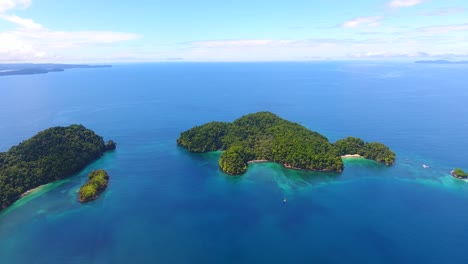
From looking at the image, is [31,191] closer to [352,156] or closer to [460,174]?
[352,156]

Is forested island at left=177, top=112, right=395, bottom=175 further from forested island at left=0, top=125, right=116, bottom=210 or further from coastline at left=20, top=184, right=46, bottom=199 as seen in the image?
coastline at left=20, top=184, right=46, bottom=199

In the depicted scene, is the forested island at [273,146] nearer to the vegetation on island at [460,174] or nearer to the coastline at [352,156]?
the coastline at [352,156]

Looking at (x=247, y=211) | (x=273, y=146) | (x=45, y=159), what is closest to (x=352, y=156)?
(x=273, y=146)

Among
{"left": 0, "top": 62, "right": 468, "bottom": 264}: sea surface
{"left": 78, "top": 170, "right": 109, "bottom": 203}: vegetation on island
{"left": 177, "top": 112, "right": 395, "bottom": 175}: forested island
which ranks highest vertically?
{"left": 177, "top": 112, "right": 395, "bottom": 175}: forested island

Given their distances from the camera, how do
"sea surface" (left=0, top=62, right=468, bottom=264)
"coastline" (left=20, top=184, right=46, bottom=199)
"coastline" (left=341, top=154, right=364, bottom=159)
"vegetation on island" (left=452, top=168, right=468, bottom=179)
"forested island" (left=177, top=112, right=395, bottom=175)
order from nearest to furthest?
"sea surface" (left=0, top=62, right=468, bottom=264), "coastline" (left=20, top=184, right=46, bottom=199), "vegetation on island" (left=452, top=168, right=468, bottom=179), "forested island" (left=177, top=112, right=395, bottom=175), "coastline" (left=341, top=154, right=364, bottom=159)

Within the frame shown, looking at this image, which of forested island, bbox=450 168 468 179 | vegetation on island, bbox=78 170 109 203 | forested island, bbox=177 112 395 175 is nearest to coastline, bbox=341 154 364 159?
forested island, bbox=177 112 395 175

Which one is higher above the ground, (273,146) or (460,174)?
(273,146)
